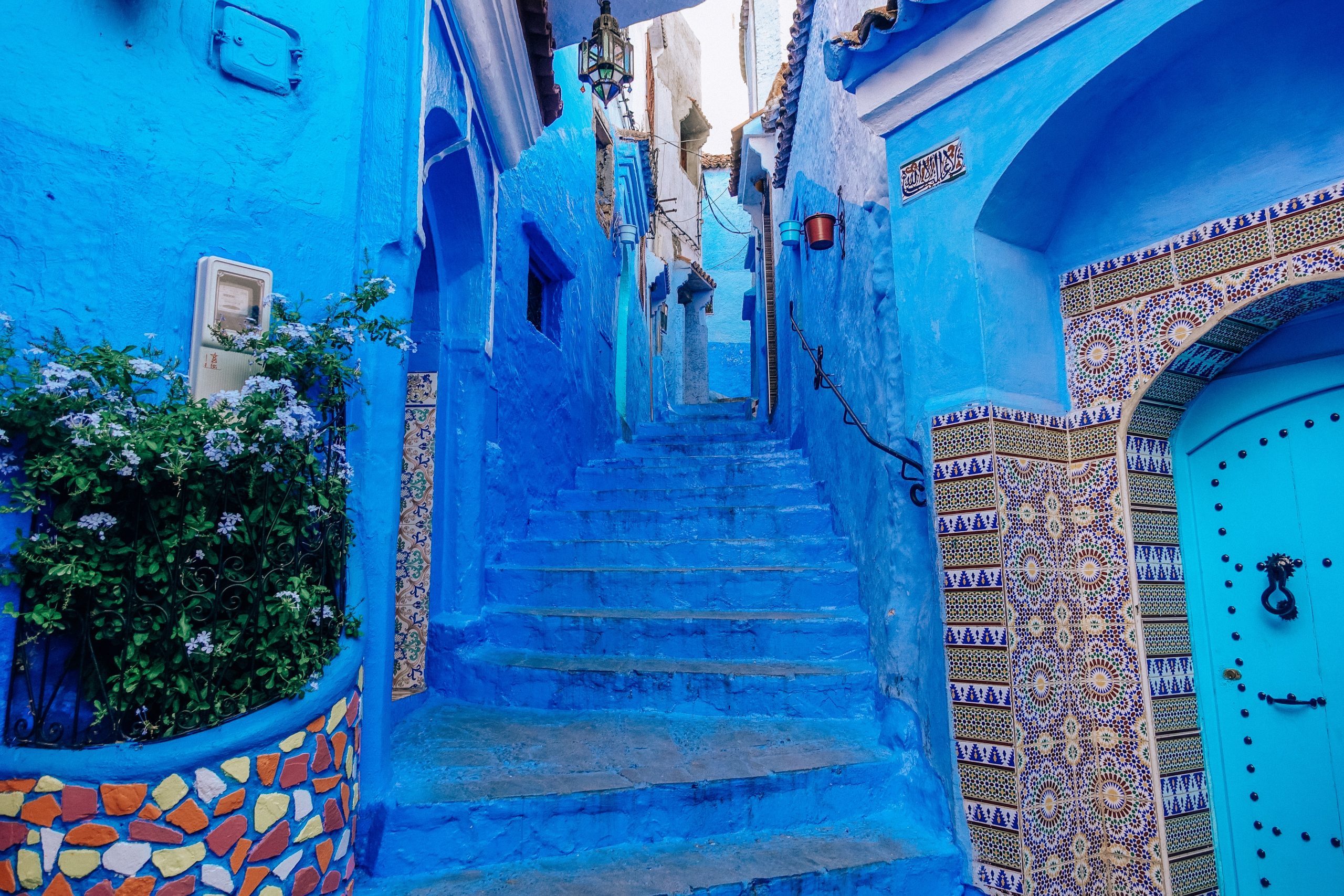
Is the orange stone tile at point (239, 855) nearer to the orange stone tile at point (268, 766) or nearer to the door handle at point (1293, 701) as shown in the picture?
the orange stone tile at point (268, 766)

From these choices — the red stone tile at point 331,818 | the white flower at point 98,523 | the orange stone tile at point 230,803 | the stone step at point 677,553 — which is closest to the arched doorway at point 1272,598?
the stone step at point 677,553

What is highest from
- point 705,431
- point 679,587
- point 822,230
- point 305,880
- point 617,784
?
point 822,230

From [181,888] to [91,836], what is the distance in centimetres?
27

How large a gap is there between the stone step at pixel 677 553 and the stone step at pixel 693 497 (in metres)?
0.68

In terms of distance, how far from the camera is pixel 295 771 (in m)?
2.40

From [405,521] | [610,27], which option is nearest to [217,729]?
[405,521]

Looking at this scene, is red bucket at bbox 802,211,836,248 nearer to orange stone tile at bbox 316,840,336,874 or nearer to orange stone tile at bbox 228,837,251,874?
orange stone tile at bbox 316,840,336,874

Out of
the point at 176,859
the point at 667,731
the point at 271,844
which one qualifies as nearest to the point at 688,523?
the point at 667,731

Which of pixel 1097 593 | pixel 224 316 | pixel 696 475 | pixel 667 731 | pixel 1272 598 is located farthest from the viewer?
pixel 696 475

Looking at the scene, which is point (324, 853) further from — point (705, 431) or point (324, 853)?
point (705, 431)

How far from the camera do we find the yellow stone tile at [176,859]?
83.9 inches

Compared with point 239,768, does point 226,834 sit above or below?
below

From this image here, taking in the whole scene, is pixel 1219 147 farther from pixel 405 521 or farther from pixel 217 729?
pixel 405 521

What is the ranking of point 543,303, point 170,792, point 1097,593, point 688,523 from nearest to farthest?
point 170,792
point 1097,593
point 688,523
point 543,303
